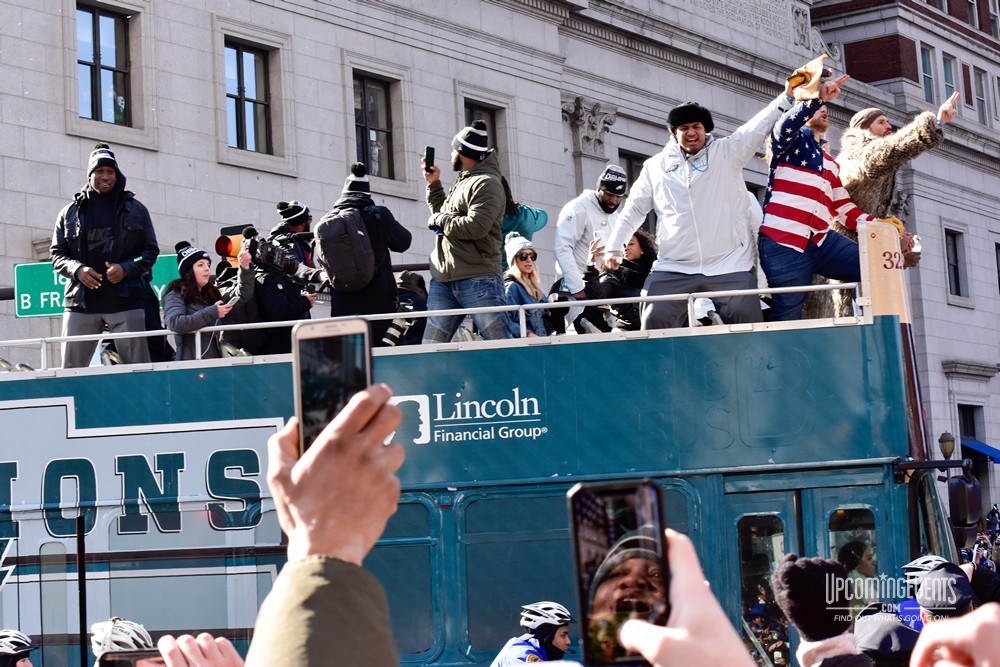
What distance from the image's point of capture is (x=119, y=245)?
11977 mm

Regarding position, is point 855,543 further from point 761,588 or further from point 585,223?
point 585,223

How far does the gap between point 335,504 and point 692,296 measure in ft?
28.5

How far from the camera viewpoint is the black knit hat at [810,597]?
194 inches

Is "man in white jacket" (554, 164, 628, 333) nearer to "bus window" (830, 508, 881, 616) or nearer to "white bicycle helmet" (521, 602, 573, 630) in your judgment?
"bus window" (830, 508, 881, 616)

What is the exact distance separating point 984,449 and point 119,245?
2889 centimetres

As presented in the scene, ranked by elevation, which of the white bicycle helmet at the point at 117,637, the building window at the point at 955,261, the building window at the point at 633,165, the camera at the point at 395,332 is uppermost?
the building window at the point at 633,165

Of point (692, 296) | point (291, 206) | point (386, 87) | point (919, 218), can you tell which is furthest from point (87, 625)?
point (919, 218)

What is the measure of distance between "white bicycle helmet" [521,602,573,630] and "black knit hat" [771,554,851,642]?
4182mm

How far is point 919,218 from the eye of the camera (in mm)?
38062

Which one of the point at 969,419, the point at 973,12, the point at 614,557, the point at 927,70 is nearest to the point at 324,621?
the point at 614,557

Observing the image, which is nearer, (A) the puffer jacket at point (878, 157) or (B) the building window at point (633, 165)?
(A) the puffer jacket at point (878, 157)

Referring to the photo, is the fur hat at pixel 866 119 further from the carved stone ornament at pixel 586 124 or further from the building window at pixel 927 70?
the building window at pixel 927 70

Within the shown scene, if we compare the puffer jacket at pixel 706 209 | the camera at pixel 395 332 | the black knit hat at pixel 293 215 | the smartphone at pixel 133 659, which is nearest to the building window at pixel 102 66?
the black knit hat at pixel 293 215

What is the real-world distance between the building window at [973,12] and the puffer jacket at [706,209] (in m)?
35.9
